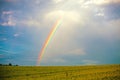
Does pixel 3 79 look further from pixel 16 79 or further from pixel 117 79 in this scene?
pixel 117 79

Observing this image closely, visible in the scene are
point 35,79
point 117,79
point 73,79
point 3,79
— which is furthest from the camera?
point 3,79

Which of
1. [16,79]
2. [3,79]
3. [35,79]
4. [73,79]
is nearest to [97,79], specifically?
[73,79]

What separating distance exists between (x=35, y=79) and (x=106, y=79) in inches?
460

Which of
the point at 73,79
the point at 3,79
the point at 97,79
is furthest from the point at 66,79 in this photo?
the point at 3,79

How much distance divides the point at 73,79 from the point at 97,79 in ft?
11.9

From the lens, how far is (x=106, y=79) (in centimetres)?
3008

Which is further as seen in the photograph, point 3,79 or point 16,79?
point 3,79

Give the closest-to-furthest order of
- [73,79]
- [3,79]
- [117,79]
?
[117,79] < [73,79] < [3,79]

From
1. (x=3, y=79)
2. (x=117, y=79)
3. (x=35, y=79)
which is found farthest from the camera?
(x=3, y=79)

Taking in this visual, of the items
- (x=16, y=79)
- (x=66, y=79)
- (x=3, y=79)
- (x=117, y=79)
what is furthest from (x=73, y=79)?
(x=3, y=79)

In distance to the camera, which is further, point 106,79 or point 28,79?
point 28,79

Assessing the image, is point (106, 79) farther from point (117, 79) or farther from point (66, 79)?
A: point (66, 79)

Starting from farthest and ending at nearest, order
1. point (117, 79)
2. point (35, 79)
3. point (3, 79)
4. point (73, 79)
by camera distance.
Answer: point (3, 79) < point (35, 79) < point (73, 79) < point (117, 79)

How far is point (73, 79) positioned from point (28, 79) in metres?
7.90
